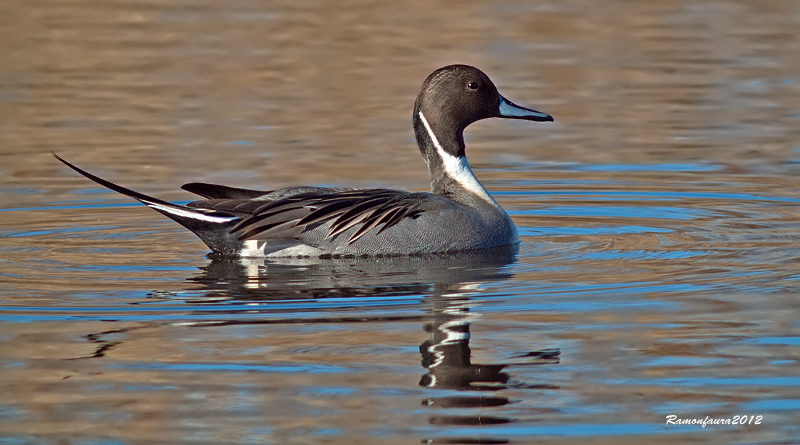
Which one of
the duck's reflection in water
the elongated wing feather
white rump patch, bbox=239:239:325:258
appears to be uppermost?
the elongated wing feather

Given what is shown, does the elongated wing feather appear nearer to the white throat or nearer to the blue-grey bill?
the white throat

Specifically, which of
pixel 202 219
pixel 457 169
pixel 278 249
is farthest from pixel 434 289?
pixel 457 169

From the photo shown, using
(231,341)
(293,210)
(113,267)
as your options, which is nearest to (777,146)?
(293,210)

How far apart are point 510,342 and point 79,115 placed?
874 cm

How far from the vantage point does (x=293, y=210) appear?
817 cm

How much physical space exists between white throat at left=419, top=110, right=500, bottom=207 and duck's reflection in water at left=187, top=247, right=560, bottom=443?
606 millimetres

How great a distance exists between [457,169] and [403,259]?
1.00 meters

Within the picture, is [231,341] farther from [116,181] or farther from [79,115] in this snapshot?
[79,115]

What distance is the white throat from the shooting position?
8.83 metres

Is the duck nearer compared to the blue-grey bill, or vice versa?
the duck

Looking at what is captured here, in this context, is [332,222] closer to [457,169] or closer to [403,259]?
[403,259]

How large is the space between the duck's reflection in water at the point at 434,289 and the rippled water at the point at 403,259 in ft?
0.07

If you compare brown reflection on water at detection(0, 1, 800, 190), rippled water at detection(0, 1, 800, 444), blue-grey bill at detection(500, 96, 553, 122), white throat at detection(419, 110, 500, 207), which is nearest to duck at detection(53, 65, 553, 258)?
rippled water at detection(0, 1, 800, 444)

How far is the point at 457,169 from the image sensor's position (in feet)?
29.2
